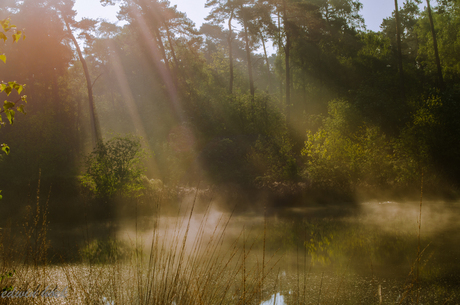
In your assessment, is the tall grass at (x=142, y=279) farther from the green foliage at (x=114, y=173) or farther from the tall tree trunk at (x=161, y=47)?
the tall tree trunk at (x=161, y=47)

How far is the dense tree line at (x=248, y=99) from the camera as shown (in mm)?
18125

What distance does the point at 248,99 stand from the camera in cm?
2783

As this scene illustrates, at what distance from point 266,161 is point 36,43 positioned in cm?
1710

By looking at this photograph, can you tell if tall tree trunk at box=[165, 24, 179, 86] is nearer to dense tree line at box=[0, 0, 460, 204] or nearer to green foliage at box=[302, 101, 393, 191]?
dense tree line at box=[0, 0, 460, 204]

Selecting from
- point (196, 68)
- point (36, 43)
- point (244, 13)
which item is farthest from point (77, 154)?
point (244, 13)

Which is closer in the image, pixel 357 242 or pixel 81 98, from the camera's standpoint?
pixel 357 242

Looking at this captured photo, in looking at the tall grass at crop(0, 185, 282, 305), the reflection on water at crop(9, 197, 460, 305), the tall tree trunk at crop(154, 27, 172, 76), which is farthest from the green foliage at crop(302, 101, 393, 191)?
the tall tree trunk at crop(154, 27, 172, 76)

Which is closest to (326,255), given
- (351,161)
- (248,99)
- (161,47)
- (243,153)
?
(351,161)

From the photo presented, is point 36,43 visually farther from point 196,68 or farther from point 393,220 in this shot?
point 393,220

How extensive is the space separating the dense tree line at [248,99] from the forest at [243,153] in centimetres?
12

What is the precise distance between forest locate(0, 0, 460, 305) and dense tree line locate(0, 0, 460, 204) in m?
0.12

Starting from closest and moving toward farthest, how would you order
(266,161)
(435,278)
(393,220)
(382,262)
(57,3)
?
1. (435,278)
2. (382,262)
3. (393,220)
4. (57,3)
5. (266,161)

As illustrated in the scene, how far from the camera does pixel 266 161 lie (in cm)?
2216

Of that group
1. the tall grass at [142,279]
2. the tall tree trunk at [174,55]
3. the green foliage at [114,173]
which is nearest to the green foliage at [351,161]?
the green foliage at [114,173]
